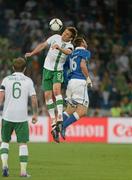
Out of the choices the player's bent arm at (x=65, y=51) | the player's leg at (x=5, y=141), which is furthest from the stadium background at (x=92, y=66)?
the player's leg at (x=5, y=141)

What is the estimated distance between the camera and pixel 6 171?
46.8 feet

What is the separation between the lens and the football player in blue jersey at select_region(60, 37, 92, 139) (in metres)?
17.8

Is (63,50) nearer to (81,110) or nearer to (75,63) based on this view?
(75,63)

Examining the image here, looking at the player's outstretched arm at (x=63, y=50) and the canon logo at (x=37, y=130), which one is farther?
the canon logo at (x=37, y=130)

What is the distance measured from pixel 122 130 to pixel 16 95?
41.7 ft

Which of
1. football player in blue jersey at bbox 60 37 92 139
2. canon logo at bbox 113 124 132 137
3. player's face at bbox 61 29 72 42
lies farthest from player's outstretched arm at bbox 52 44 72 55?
canon logo at bbox 113 124 132 137

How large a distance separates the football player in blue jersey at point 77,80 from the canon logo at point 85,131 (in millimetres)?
8287

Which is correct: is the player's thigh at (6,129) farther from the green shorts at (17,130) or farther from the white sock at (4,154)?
the white sock at (4,154)

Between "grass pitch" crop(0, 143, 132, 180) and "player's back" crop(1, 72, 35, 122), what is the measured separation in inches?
42.0

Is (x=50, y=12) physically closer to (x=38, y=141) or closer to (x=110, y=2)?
(x=110, y=2)

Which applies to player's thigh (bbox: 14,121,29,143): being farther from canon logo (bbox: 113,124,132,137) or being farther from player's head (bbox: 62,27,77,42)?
canon logo (bbox: 113,124,132,137)

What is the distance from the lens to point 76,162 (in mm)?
17844

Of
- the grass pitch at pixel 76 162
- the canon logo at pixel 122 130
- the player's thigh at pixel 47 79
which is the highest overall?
the player's thigh at pixel 47 79

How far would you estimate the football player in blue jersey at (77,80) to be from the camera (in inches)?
699
